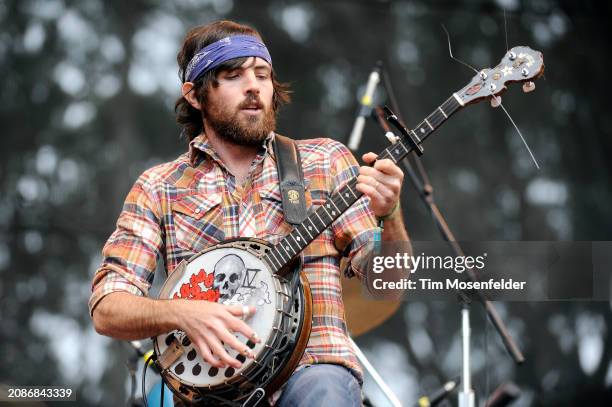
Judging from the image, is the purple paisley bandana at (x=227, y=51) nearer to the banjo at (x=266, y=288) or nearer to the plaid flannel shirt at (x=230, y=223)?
the plaid flannel shirt at (x=230, y=223)

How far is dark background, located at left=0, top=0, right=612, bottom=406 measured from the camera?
13.6 ft

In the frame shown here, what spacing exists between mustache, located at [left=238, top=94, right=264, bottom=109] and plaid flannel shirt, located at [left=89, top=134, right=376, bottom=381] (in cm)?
13

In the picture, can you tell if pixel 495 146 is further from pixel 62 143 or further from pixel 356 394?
pixel 356 394

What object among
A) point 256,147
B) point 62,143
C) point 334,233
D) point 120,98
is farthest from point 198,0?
point 334,233

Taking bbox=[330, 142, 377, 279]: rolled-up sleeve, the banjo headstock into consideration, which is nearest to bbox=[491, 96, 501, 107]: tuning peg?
the banjo headstock

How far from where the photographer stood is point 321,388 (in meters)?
2.15

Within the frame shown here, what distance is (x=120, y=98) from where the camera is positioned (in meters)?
4.33

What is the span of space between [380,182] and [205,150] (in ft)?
2.28

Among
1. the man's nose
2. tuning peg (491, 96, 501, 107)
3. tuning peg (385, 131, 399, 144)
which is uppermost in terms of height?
the man's nose

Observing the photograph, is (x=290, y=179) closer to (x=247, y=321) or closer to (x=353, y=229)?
(x=353, y=229)

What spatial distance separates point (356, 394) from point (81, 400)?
2194mm

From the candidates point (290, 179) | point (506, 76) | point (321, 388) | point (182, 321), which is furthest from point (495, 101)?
point (182, 321)

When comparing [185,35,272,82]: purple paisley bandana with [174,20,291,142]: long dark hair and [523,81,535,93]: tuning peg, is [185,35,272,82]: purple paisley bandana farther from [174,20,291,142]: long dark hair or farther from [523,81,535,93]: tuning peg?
[523,81,535,93]: tuning peg

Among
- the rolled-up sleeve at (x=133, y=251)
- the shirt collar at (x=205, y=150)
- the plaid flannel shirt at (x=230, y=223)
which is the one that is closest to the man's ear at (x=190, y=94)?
the shirt collar at (x=205, y=150)
